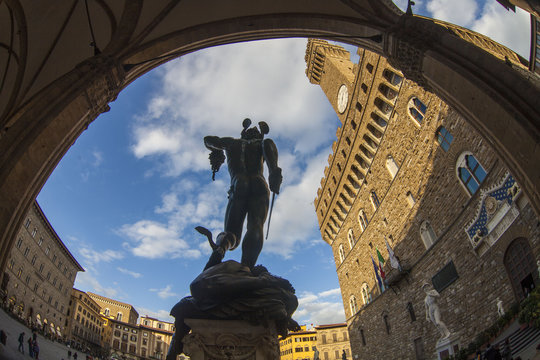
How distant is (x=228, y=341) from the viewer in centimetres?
272

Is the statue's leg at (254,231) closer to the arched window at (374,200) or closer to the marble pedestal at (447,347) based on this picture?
the marble pedestal at (447,347)

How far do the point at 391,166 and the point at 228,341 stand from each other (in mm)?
17023

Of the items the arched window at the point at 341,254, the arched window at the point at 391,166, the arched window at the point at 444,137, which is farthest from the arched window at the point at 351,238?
the arched window at the point at 444,137

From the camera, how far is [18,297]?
94.1ft

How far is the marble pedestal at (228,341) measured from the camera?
8.76 feet

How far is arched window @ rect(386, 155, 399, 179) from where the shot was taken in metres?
17.5

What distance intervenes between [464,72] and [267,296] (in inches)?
190

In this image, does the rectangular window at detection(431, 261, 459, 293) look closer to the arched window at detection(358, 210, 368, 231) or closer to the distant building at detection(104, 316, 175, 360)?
the arched window at detection(358, 210, 368, 231)

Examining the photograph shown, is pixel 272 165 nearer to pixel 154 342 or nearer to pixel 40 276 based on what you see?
pixel 40 276

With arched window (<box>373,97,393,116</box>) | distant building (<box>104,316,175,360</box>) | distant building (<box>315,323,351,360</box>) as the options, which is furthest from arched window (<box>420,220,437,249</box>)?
distant building (<box>104,316,175,360</box>)

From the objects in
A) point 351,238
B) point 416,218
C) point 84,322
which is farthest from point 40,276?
point 416,218

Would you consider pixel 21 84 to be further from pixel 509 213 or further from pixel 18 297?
pixel 18 297

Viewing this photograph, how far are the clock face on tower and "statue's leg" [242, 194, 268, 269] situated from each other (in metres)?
22.1

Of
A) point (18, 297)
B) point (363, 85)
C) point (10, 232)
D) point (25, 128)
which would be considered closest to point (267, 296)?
point (10, 232)
